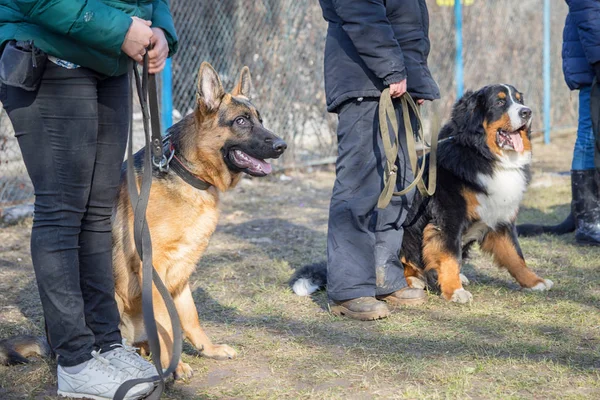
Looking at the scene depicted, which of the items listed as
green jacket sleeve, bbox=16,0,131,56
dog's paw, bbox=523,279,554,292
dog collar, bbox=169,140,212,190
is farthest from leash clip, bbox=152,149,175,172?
dog's paw, bbox=523,279,554,292

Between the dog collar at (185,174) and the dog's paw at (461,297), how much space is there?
1.83m

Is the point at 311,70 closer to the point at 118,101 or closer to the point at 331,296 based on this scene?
the point at 331,296

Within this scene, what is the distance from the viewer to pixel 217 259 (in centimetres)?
555

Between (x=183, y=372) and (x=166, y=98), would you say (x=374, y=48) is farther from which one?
(x=166, y=98)

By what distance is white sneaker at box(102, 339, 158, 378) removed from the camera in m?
2.85

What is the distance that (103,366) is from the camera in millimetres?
2809

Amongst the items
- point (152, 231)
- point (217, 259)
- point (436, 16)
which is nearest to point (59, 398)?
point (152, 231)

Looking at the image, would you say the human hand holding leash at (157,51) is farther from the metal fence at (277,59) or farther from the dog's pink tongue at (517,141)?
the metal fence at (277,59)

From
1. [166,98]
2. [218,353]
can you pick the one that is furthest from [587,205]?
[166,98]

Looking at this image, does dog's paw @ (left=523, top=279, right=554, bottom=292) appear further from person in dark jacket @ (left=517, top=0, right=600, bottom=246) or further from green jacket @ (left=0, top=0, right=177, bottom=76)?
green jacket @ (left=0, top=0, right=177, bottom=76)

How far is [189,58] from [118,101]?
19.8 feet

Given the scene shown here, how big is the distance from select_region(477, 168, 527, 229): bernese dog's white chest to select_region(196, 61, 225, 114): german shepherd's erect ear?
1.87m

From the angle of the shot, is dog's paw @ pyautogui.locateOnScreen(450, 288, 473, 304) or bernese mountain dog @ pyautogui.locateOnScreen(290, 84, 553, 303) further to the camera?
bernese mountain dog @ pyautogui.locateOnScreen(290, 84, 553, 303)

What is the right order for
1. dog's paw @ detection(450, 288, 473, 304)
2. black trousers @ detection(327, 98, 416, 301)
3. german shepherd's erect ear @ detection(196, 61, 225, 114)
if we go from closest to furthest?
1. german shepherd's erect ear @ detection(196, 61, 225, 114)
2. black trousers @ detection(327, 98, 416, 301)
3. dog's paw @ detection(450, 288, 473, 304)
